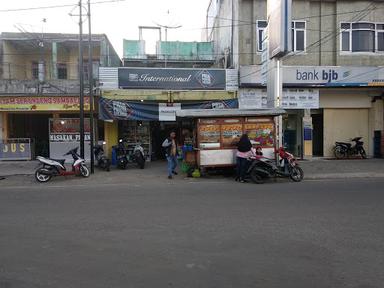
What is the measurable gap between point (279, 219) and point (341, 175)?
8.78 m

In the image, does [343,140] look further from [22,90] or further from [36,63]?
[36,63]

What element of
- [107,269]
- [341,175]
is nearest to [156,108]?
[341,175]

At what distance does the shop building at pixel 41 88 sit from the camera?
20000 mm

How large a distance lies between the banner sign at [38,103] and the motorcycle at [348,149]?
43.3 ft

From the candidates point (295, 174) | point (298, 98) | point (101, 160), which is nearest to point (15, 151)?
point (101, 160)

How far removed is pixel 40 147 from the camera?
72.6 ft

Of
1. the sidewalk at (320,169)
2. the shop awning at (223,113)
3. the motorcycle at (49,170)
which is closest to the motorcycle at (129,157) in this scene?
the sidewalk at (320,169)

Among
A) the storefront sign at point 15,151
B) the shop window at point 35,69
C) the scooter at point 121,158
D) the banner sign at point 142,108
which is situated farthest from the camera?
the shop window at point 35,69

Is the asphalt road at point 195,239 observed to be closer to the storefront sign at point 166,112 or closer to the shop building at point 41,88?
the storefront sign at point 166,112

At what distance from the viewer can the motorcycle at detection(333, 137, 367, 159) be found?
21.5 metres

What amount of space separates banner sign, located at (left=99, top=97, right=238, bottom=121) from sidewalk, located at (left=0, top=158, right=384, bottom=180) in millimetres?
2329

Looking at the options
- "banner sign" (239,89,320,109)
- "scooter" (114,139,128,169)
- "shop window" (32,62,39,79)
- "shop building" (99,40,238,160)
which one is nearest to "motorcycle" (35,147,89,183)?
"scooter" (114,139,128,169)

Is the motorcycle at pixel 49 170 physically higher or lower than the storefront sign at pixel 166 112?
lower

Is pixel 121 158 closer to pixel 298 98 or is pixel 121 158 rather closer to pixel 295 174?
pixel 295 174
